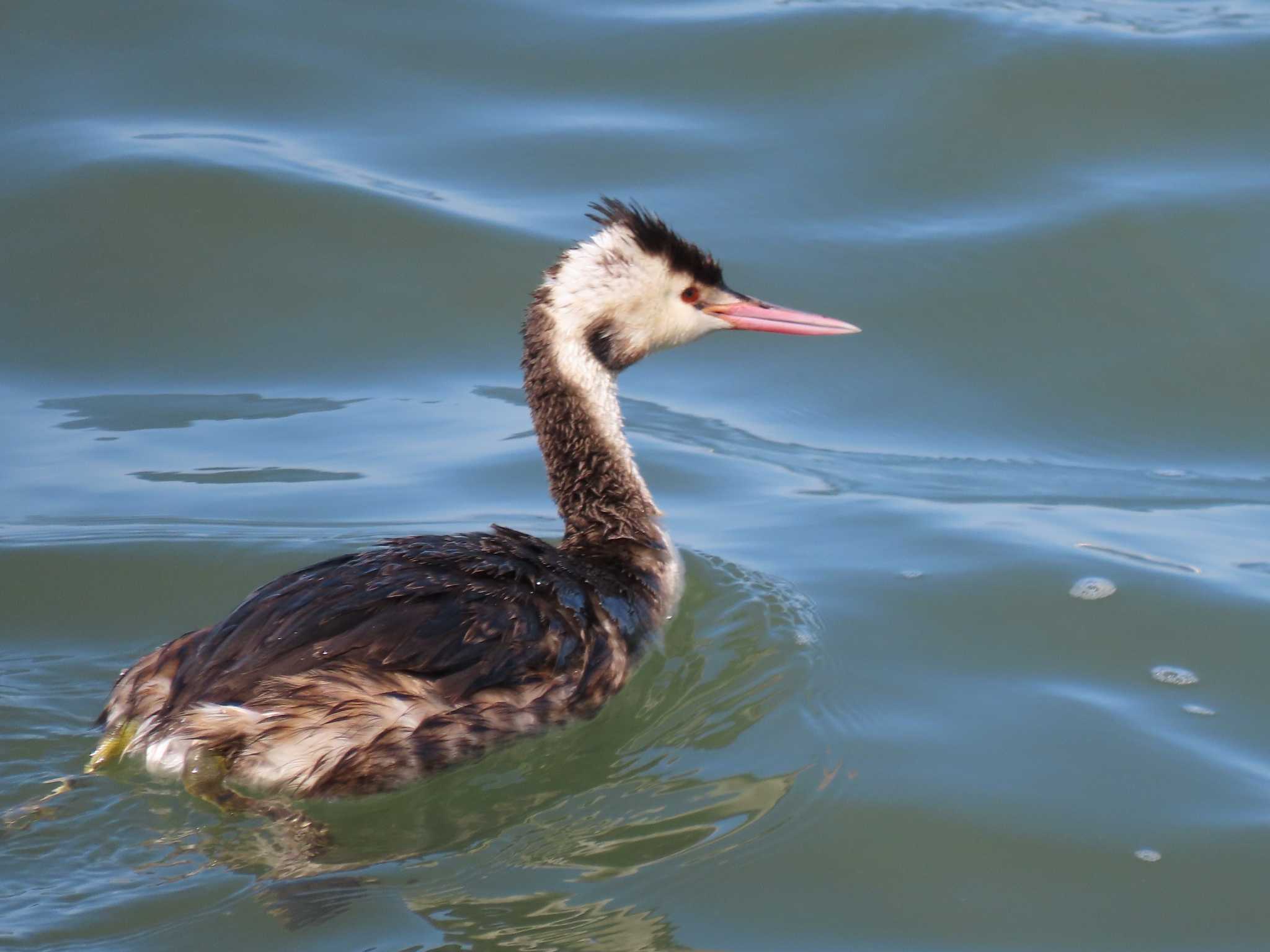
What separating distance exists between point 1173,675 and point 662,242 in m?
2.00

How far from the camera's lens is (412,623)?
14.8 feet

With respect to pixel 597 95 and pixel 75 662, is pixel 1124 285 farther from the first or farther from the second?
pixel 75 662

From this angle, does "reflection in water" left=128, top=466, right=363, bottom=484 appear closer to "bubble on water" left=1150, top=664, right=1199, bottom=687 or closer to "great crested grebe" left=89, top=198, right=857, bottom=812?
"great crested grebe" left=89, top=198, right=857, bottom=812

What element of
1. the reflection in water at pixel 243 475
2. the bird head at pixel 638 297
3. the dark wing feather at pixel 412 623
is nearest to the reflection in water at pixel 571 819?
the dark wing feather at pixel 412 623

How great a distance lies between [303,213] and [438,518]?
243cm

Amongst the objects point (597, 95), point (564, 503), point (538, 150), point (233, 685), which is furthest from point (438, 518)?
point (597, 95)

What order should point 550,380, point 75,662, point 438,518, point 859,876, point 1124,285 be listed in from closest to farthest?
point 859,876 → point 75,662 → point 550,380 → point 438,518 → point 1124,285

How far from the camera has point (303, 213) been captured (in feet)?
26.6

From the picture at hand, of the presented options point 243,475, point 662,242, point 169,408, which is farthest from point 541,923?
point 169,408

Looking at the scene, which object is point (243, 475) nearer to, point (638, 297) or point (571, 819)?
point (638, 297)

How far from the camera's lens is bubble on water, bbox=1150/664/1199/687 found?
5176 millimetres

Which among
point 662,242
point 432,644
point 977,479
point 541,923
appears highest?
point 662,242

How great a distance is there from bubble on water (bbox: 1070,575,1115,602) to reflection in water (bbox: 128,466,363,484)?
2529 mm

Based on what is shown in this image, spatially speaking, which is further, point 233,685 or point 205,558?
point 205,558
